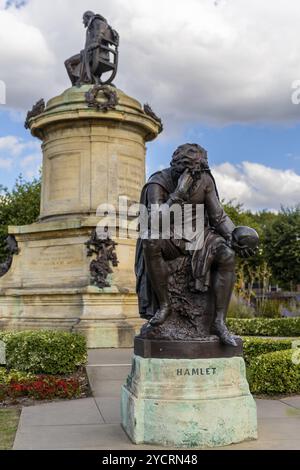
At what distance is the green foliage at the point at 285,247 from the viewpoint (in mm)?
44938

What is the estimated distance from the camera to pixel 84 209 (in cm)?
1684

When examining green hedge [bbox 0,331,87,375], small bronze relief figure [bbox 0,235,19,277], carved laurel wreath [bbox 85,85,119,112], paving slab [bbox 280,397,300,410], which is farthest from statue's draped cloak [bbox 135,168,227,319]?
small bronze relief figure [bbox 0,235,19,277]

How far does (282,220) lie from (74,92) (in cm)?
3185

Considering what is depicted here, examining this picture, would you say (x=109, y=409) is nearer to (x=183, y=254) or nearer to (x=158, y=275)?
(x=158, y=275)

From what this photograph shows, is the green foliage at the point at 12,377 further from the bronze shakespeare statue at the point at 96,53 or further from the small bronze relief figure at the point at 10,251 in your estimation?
A: the bronze shakespeare statue at the point at 96,53

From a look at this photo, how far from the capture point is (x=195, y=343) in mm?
6211

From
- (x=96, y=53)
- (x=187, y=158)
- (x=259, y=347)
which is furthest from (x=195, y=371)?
(x=96, y=53)

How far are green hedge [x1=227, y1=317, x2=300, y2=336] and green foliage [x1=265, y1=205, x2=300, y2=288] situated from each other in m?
24.8

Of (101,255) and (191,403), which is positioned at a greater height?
(101,255)

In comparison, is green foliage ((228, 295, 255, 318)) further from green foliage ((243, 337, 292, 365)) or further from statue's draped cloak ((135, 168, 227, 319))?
statue's draped cloak ((135, 168, 227, 319))

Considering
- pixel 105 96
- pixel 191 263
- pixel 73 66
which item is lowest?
pixel 191 263

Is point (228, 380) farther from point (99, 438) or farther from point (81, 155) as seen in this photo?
point (81, 155)

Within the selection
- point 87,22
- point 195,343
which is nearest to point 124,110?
point 87,22

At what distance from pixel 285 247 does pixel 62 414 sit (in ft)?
128
